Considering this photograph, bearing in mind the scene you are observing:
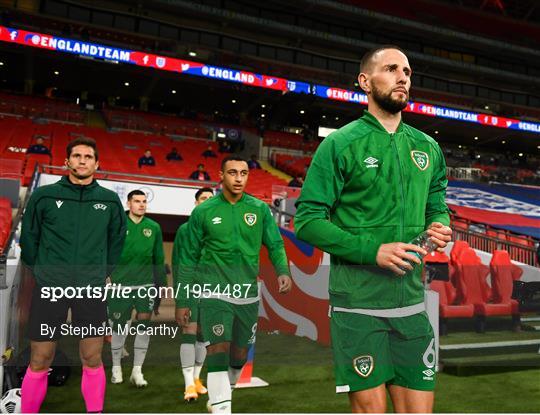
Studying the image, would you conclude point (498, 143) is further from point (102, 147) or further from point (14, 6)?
point (14, 6)

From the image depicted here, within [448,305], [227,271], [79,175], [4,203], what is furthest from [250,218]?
[4,203]

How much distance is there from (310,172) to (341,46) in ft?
109

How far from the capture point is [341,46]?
108 feet

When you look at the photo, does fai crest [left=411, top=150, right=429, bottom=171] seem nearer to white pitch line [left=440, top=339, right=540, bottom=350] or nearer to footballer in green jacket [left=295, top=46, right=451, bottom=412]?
footballer in green jacket [left=295, top=46, right=451, bottom=412]

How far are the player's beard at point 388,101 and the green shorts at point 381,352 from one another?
829 millimetres

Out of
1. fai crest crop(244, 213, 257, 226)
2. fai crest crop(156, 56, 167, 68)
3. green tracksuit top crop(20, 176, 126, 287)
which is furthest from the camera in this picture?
fai crest crop(156, 56, 167, 68)

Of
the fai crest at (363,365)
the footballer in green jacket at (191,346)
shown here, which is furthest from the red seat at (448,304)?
the fai crest at (363,365)

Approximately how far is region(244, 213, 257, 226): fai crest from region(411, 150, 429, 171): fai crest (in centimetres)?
206

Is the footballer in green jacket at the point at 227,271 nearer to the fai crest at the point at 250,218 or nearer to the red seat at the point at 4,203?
the fai crest at the point at 250,218

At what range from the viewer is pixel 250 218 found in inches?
153

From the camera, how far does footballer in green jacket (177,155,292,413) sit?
3.46 metres

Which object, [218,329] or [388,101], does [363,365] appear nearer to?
[388,101]

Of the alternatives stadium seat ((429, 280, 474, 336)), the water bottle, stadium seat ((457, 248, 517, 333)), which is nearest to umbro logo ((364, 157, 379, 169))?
→ the water bottle

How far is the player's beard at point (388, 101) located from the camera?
76.4 inches
